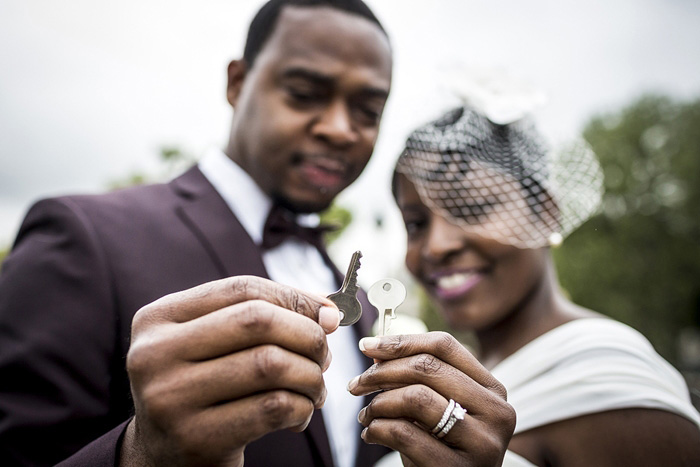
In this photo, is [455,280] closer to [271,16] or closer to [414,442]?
[414,442]

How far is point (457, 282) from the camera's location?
309 centimetres

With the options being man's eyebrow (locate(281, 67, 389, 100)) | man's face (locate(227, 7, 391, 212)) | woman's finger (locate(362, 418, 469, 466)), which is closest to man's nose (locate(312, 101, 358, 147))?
man's face (locate(227, 7, 391, 212))

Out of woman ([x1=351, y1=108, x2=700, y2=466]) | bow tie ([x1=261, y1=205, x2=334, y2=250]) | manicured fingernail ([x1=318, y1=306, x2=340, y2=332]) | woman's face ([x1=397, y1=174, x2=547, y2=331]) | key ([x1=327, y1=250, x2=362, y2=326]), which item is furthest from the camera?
woman's face ([x1=397, y1=174, x2=547, y2=331])

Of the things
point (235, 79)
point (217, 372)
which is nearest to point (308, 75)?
point (235, 79)

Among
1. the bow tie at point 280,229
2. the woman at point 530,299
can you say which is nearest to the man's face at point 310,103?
the bow tie at point 280,229

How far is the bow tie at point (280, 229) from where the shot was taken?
2.83 meters

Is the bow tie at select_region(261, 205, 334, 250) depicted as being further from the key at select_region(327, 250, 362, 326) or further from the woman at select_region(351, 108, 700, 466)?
the key at select_region(327, 250, 362, 326)

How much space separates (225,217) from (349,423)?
1.36 m

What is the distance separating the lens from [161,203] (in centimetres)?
258

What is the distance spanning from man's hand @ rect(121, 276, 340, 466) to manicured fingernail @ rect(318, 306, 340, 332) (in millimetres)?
102

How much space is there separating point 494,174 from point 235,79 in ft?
6.36

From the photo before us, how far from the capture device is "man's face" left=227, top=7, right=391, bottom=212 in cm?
288

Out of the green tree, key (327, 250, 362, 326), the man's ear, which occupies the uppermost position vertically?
the man's ear

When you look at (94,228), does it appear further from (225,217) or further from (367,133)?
(367,133)
